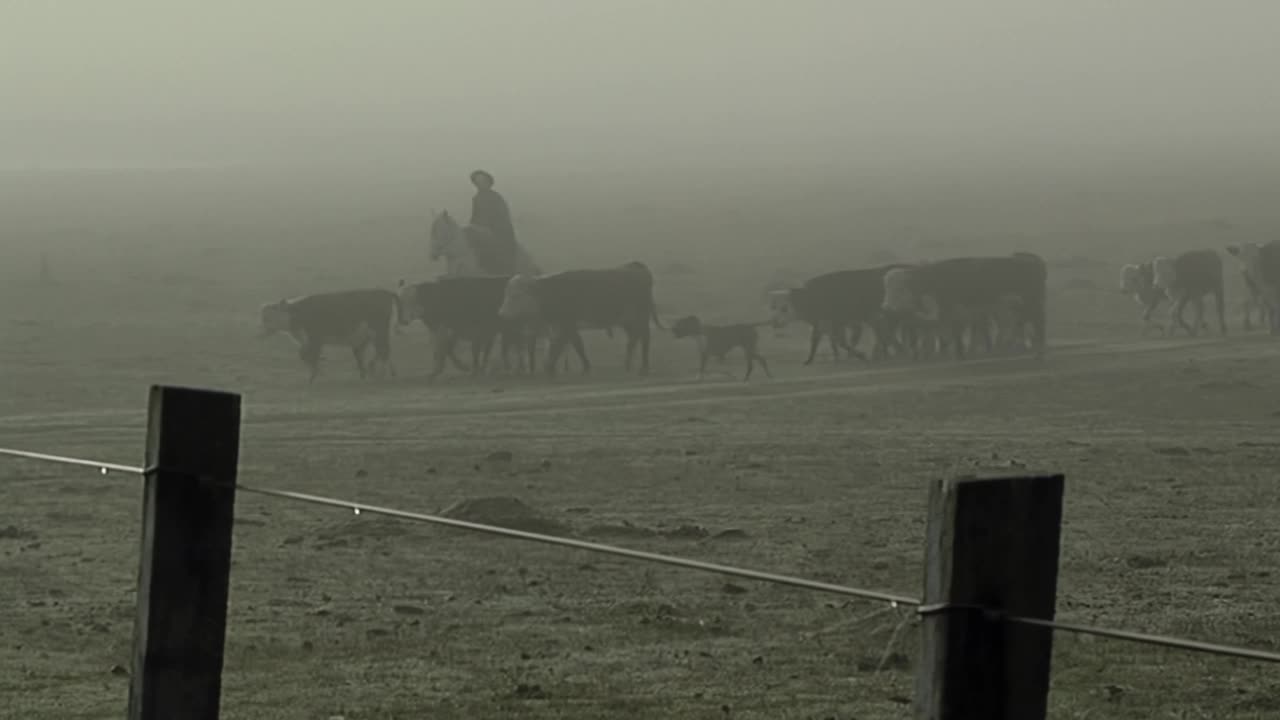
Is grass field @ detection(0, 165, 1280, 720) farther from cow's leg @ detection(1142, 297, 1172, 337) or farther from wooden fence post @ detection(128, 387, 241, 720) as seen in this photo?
wooden fence post @ detection(128, 387, 241, 720)

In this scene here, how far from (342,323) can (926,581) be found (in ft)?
90.4

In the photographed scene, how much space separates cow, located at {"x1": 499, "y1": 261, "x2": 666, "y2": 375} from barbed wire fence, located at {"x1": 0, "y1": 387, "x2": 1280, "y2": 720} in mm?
25520

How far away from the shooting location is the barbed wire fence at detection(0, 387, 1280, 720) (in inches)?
130

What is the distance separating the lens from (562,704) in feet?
27.5

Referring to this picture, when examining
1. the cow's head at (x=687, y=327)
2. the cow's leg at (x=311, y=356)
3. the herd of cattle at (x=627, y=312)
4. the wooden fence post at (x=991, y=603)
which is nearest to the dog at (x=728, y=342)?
the herd of cattle at (x=627, y=312)

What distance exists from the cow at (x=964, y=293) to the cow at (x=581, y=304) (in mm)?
3185

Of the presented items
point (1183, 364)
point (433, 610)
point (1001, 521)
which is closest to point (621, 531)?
point (433, 610)

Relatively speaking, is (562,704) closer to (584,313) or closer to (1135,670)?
(1135,670)

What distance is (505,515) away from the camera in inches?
559

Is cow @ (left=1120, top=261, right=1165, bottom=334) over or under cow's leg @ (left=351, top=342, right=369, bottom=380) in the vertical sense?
over

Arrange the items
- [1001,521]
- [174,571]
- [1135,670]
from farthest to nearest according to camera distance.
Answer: [1135,670] < [174,571] < [1001,521]

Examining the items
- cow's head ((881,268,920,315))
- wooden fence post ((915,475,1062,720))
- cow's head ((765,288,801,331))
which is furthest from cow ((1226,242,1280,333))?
wooden fence post ((915,475,1062,720))

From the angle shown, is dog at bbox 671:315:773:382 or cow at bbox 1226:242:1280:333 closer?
dog at bbox 671:315:773:382

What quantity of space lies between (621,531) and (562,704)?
576 cm
